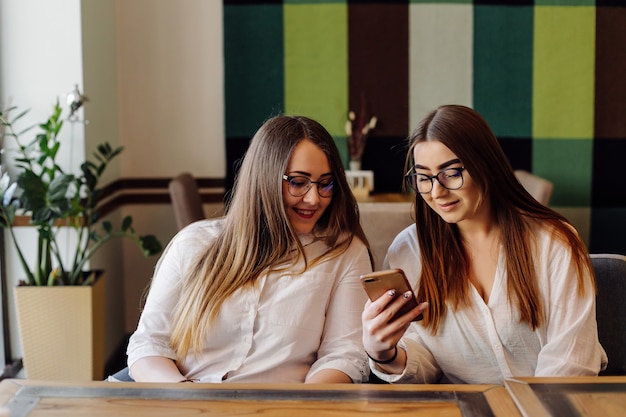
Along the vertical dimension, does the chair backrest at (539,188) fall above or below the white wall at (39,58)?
below

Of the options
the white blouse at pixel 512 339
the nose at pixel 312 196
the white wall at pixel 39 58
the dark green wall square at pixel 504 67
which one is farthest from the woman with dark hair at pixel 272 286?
the dark green wall square at pixel 504 67

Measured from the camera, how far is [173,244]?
2186 millimetres

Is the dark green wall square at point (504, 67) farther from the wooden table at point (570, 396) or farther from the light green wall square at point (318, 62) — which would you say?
the wooden table at point (570, 396)

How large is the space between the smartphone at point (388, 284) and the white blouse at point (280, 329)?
32cm

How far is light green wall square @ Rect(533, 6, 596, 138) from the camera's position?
4.21 metres

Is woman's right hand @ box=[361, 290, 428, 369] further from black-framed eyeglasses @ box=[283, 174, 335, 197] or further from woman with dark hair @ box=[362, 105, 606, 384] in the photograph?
black-framed eyeglasses @ box=[283, 174, 335, 197]

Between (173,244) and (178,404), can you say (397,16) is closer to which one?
(173,244)

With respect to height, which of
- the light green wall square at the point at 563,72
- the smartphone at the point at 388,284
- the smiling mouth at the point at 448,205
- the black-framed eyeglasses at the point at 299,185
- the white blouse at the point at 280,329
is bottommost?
the white blouse at the point at 280,329

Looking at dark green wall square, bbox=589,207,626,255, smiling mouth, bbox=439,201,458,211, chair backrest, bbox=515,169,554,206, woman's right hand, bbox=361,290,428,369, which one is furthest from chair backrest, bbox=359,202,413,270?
dark green wall square, bbox=589,207,626,255

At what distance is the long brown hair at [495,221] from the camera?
6.18 feet

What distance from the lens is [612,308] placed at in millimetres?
2016

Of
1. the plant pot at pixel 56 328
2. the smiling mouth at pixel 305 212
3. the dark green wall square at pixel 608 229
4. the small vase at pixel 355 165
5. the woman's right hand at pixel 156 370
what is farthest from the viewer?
the dark green wall square at pixel 608 229

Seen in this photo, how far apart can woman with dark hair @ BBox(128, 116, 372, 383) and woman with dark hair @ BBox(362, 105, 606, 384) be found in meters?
0.19

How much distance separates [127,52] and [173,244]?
7.36 ft
